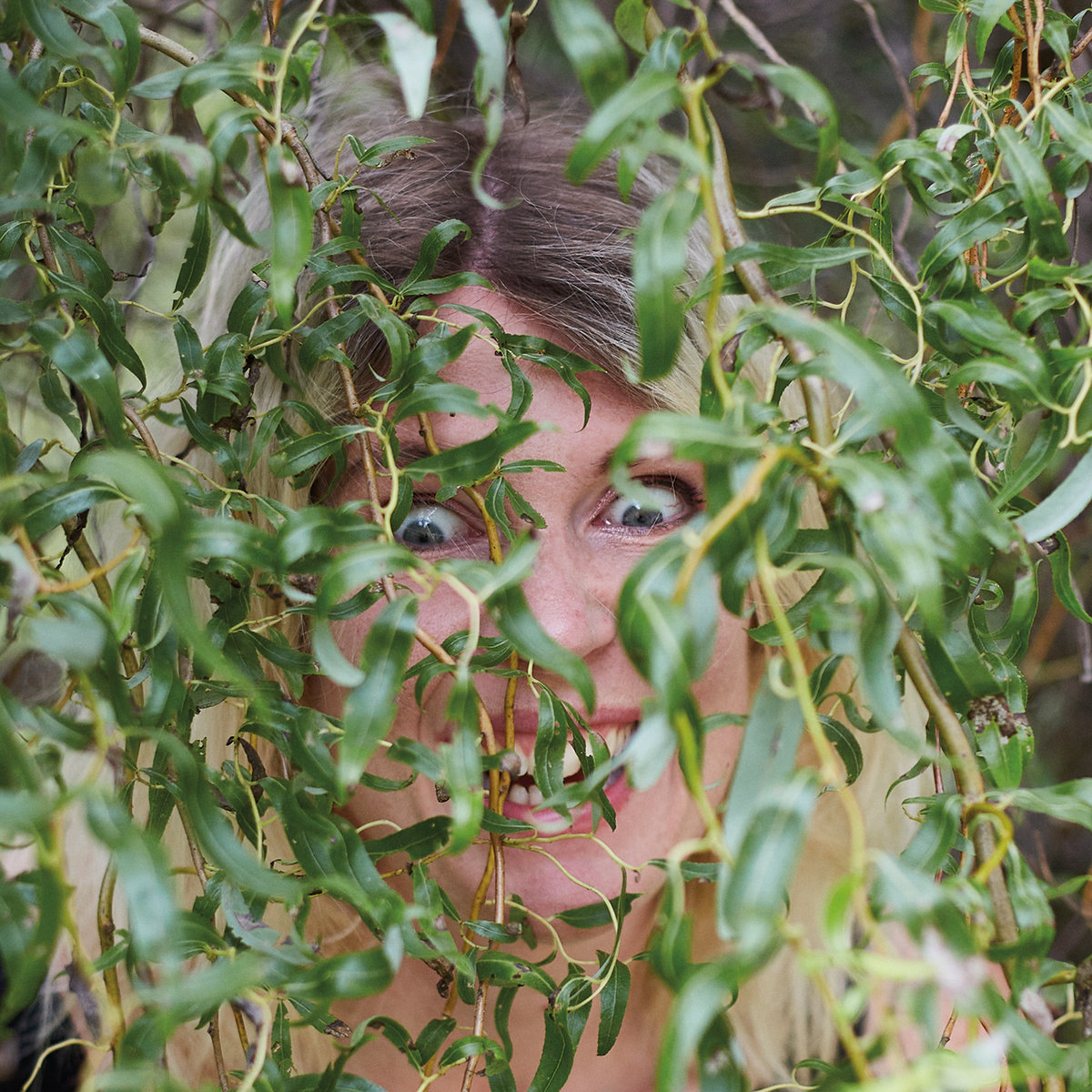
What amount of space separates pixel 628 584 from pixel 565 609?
1.90 feet

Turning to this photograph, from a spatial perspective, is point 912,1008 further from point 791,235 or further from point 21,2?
point 791,235

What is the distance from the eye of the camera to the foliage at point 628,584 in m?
0.33

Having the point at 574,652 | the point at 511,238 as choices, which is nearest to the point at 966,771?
the point at 574,652

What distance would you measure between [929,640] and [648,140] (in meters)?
0.29

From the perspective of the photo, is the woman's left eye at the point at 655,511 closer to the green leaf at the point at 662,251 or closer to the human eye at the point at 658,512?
the human eye at the point at 658,512

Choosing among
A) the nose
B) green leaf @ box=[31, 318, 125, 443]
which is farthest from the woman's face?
green leaf @ box=[31, 318, 125, 443]

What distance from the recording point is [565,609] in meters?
0.92

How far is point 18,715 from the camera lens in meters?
0.42

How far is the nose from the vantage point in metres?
0.92

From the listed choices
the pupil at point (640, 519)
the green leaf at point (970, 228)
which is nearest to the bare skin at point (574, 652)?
the pupil at point (640, 519)

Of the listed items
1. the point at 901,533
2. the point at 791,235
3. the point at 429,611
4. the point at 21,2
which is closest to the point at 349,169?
the point at 429,611

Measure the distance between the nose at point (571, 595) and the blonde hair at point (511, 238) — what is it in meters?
0.18

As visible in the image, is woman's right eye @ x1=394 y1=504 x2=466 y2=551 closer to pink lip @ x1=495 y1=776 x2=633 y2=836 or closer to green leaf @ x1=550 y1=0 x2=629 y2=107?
pink lip @ x1=495 y1=776 x2=633 y2=836

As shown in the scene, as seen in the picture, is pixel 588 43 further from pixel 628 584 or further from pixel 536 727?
pixel 536 727
